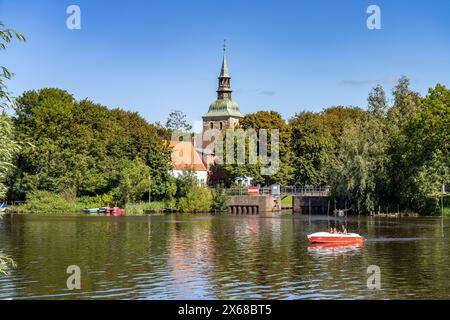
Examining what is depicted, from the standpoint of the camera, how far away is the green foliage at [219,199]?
105312 millimetres

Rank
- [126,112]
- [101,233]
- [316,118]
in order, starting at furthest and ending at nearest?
[126,112] → [316,118] → [101,233]

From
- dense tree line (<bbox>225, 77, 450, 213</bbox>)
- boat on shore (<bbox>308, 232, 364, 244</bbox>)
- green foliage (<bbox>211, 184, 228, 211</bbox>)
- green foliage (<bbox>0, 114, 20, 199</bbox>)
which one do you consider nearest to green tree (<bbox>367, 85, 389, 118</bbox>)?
dense tree line (<bbox>225, 77, 450, 213</bbox>)

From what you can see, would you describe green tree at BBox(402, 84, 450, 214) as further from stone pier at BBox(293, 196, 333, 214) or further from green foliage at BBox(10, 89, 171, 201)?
green foliage at BBox(10, 89, 171, 201)

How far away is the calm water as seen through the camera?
32.6 metres

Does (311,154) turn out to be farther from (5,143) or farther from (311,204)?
(5,143)

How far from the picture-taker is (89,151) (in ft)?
358

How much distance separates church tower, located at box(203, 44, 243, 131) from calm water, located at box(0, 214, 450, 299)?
9307cm

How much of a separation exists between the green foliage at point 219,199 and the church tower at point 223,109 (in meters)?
55.0

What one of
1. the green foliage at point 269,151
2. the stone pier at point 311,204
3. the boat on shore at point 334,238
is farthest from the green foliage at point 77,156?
the boat on shore at point 334,238

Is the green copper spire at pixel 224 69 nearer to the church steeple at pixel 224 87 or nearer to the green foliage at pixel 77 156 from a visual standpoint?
the church steeple at pixel 224 87
